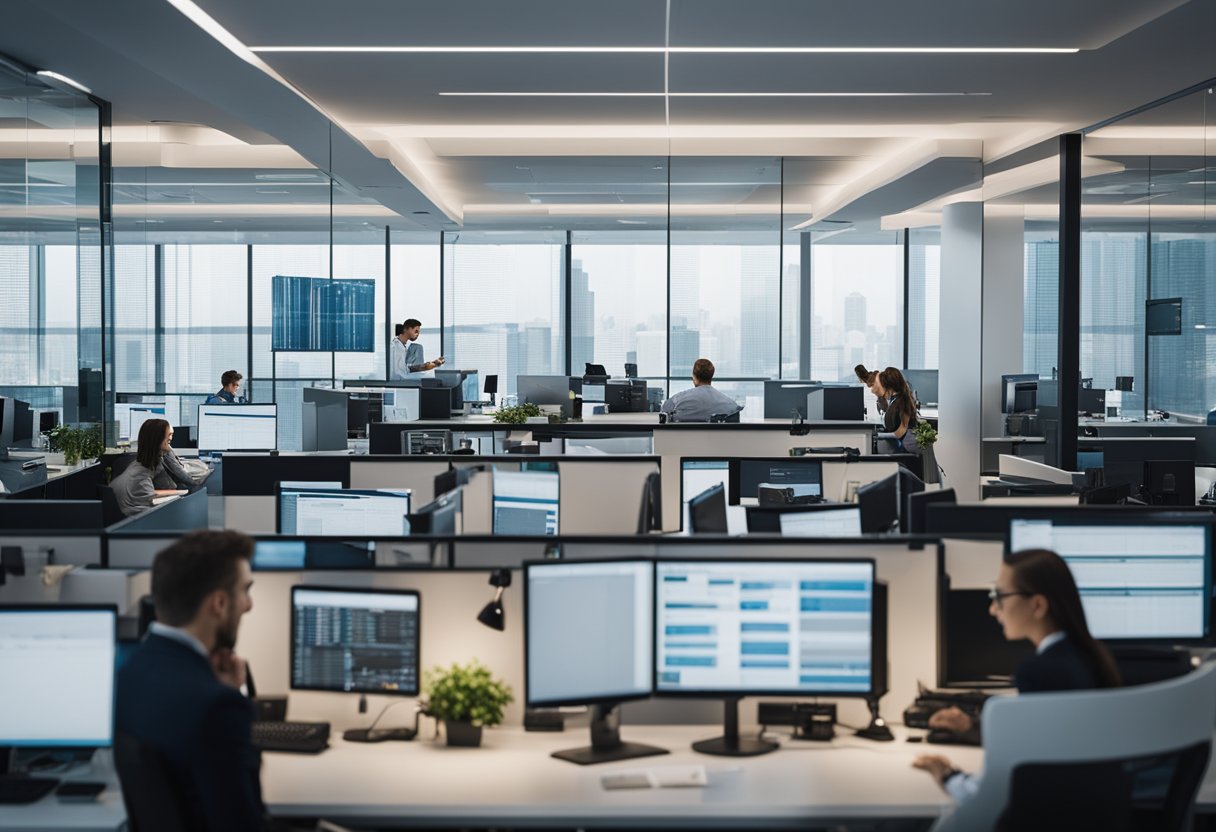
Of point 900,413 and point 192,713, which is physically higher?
point 900,413

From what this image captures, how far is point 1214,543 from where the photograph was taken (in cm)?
351

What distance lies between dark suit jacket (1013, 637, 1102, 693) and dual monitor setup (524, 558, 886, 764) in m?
0.51

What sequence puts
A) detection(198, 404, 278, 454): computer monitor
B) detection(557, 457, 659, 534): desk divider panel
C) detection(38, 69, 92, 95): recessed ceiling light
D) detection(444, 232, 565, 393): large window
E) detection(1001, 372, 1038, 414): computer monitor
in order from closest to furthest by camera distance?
detection(557, 457, 659, 534): desk divider panel
detection(38, 69, 92, 95): recessed ceiling light
detection(198, 404, 278, 454): computer monitor
detection(1001, 372, 1038, 414): computer monitor
detection(444, 232, 565, 393): large window

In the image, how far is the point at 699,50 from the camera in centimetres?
701

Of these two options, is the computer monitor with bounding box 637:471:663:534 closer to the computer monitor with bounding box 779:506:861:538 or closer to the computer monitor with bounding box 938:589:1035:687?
the computer monitor with bounding box 779:506:861:538

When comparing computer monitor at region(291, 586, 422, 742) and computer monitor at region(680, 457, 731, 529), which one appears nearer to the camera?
computer monitor at region(291, 586, 422, 742)

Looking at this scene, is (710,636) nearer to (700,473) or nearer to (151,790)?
(151,790)

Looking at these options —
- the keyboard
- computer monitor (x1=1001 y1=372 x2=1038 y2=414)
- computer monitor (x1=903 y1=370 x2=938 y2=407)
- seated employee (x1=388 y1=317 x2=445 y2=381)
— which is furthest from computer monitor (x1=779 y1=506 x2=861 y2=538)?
computer monitor (x1=903 y1=370 x2=938 y2=407)

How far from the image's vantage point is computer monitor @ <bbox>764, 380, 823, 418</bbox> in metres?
10.6

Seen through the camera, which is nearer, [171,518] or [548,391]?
[171,518]

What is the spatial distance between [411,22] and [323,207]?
28.0ft

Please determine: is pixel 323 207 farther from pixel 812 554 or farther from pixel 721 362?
pixel 812 554

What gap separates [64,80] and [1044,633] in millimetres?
7316

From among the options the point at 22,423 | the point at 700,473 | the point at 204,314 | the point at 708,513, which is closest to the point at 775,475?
the point at 700,473
